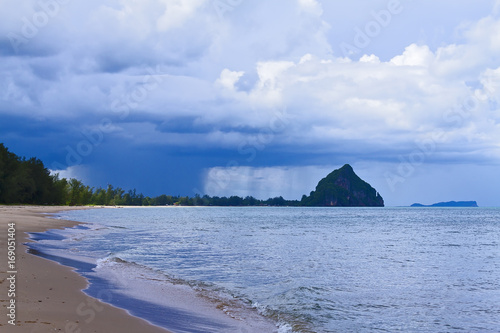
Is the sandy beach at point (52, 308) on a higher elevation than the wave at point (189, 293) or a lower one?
higher

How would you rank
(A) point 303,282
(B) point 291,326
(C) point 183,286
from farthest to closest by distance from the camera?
(A) point 303,282 < (C) point 183,286 < (B) point 291,326

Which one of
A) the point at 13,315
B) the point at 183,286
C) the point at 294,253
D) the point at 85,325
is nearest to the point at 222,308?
the point at 183,286

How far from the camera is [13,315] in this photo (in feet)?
31.9

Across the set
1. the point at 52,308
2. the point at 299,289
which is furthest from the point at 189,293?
the point at 52,308

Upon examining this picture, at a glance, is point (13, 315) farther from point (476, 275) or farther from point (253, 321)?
point (476, 275)

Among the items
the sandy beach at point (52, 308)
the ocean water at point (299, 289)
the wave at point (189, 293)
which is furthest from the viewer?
the wave at point (189, 293)

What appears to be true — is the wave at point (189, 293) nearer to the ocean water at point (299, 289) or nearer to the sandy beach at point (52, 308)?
the ocean water at point (299, 289)

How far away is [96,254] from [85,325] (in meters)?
19.3

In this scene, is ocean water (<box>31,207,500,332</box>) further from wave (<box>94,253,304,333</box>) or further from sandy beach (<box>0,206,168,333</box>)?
sandy beach (<box>0,206,168,333</box>)

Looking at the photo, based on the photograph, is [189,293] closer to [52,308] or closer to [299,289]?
[299,289]

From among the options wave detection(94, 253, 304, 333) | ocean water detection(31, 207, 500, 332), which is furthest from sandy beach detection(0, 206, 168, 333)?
wave detection(94, 253, 304, 333)

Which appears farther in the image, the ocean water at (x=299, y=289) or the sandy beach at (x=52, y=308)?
the ocean water at (x=299, y=289)

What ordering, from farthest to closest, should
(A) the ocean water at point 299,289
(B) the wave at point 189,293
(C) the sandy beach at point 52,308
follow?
(B) the wave at point 189,293 < (A) the ocean water at point 299,289 < (C) the sandy beach at point 52,308

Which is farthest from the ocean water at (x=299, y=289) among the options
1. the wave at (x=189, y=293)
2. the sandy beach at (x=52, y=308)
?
the sandy beach at (x=52, y=308)
